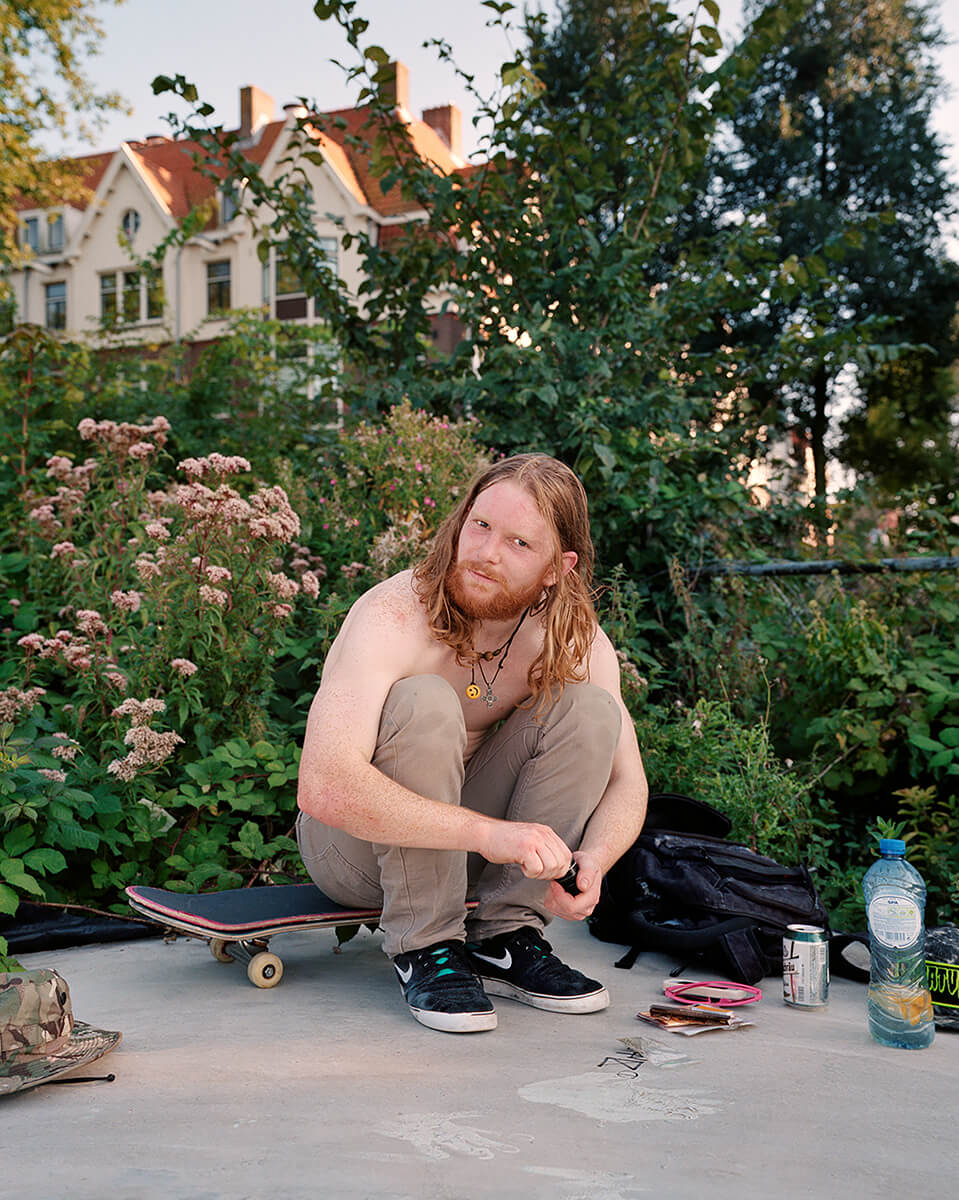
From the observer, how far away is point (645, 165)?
6.00 m

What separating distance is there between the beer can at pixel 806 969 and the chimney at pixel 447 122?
25891mm

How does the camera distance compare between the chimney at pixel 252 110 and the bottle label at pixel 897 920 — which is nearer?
the bottle label at pixel 897 920

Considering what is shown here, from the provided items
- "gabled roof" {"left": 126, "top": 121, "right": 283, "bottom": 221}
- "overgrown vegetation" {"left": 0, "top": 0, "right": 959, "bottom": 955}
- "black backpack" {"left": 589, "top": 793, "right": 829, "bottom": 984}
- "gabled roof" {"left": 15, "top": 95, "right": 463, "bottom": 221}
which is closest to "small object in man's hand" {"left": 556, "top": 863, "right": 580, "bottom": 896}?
"black backpack" {"left": 589, "top": 793, "right": 829, "bottom": 984}

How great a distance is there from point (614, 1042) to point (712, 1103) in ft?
1.29

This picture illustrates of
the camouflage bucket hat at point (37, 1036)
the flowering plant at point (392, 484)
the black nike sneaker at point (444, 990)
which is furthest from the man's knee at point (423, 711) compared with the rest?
the flowering plant at point (392, 484)

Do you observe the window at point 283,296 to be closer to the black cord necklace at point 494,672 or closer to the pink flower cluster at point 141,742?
the pink flower cluster at point 141,742

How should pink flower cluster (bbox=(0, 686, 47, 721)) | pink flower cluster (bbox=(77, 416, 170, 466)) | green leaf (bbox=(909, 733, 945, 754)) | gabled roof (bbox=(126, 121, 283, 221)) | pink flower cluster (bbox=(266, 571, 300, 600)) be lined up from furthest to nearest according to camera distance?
gabled roof (bbox=(126, 121, 283, 221)) → pink flower cluster (bbox=(77, 416, 170, 466)) → green leaf (bbox=(909, 733, 945, 754)) → pink flower cluster (bbox=(266, 571, 300, 600)) → pink flower cluster (bbox=(0, 686, 47, 721))

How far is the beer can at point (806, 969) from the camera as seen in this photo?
2.63 metres

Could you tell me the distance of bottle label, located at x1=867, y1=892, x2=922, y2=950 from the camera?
235cm

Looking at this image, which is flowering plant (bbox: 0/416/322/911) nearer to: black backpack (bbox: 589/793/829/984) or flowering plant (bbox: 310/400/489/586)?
flowering plant (bbox: 310/400/489/586)

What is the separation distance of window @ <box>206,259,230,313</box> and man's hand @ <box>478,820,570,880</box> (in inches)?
953

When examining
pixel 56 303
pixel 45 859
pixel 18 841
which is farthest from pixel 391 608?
pixel 56 303

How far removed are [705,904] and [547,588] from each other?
1.01 m

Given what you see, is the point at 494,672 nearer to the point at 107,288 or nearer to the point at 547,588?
the point at 547,588
